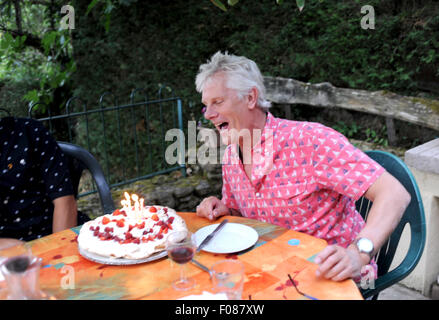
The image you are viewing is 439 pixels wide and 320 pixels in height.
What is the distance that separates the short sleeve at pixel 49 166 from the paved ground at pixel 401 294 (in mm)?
2221

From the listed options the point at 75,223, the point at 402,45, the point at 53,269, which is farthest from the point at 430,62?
the point at 53,269

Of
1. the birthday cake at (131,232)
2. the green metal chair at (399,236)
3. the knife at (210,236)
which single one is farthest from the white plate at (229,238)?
the green metal chair at (399,236)

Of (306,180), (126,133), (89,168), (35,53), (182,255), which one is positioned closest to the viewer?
(182,255)

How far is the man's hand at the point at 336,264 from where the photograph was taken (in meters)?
1.18

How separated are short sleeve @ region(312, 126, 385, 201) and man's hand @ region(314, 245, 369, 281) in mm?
361

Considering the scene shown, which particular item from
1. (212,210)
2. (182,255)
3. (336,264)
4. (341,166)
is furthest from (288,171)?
(182,255)

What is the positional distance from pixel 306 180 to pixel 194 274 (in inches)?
26.9

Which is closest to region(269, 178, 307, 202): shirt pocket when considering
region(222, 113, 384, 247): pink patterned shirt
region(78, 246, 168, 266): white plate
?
region(222, 113, 384, 247): pink patterned shirt

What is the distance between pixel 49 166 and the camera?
2002mm

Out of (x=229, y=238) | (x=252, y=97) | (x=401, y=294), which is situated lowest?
(x=401, y=294)

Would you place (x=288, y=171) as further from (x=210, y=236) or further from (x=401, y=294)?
(x=401, y=294)

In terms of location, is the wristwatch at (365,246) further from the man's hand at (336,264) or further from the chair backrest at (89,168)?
the chair backrest at (89,168)

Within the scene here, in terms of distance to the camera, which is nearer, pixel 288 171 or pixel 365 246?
pixel 365 246
